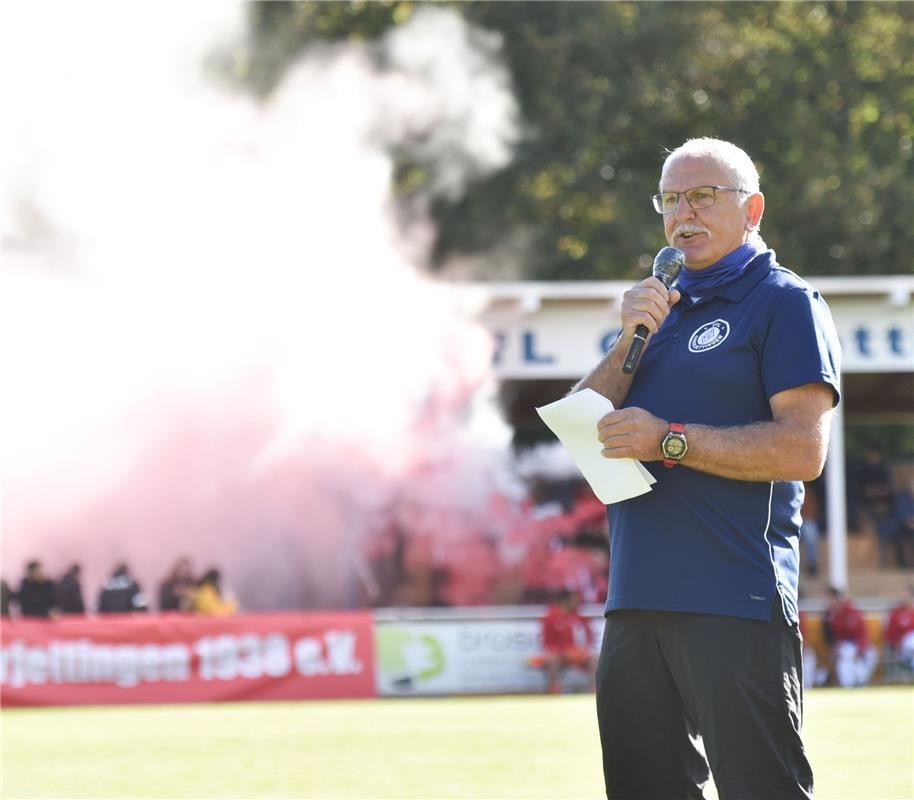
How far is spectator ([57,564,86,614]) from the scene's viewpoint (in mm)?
20750

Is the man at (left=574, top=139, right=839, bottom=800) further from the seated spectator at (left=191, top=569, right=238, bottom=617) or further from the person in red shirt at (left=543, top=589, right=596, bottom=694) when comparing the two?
the seated spectator at (left=191, top=569, right=238, bottom=617)

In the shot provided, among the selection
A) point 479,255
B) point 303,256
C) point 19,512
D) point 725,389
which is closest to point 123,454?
point 19,512

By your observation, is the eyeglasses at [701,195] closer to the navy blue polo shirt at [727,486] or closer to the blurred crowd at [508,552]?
the navy blue polo shirt at [727,486]

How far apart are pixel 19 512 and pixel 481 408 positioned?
749cm

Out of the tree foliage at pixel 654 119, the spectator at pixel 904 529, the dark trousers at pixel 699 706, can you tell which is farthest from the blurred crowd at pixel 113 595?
the dark trousers at pixel 699 706

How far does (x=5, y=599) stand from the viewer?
20.1 metres

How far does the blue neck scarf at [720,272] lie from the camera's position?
13.8 feet

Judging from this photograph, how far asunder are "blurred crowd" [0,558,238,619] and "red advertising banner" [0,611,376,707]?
1.15 m

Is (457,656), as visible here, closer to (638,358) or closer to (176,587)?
(176,587)

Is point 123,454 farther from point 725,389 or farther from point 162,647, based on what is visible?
point 725,389

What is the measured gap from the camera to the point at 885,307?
72.3ft

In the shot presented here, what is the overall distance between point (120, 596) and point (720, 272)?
57.5 feet

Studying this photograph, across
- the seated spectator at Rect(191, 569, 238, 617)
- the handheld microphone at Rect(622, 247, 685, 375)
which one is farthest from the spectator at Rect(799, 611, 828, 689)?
the handheld microphone at Rect(622, 247, 685, 375)

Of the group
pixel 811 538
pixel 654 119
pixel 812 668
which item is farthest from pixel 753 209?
pixel 654 119
